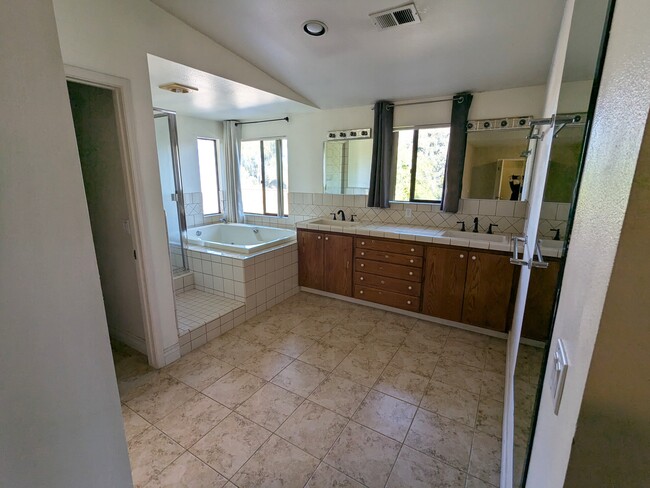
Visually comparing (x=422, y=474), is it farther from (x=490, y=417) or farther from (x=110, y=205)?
(x=110, y=205)

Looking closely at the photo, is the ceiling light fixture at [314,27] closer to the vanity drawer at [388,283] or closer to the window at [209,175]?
the vanity drawer at [388,283]

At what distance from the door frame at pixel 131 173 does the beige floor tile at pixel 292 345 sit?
2.93ft

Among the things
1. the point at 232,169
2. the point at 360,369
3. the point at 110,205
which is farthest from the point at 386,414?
the point at 232,169

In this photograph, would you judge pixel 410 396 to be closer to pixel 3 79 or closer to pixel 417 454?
pixel 417 454

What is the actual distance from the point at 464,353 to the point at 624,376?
2374 millimetres

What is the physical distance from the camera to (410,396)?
6.70ft

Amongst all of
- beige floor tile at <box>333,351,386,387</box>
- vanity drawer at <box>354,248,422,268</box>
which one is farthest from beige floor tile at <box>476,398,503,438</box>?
vanity drawer at <box>354,248,422,268</box>

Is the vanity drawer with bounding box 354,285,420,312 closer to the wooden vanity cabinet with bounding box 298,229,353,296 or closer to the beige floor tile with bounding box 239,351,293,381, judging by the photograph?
the wooden vanity cabinet with bounding box 298,229,353,296

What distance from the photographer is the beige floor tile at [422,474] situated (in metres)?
1.47

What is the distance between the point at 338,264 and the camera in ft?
11.4

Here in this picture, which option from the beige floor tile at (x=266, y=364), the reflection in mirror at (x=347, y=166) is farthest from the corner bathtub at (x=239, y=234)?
the beige floor tile at (x=266, y=364)

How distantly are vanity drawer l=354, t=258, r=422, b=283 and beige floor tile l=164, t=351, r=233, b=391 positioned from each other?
166 cm

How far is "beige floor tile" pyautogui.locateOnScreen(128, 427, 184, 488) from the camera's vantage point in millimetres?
1506

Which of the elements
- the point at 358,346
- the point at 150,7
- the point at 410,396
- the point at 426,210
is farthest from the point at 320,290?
the point at 150,7
